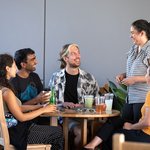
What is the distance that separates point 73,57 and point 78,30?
0.63m

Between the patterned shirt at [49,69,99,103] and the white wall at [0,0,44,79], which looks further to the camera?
the white wall at [0,0,44,79]

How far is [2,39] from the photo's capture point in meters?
4.07

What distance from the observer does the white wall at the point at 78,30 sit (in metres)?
3.99

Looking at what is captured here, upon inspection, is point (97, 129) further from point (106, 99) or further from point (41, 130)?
point (41, 130)

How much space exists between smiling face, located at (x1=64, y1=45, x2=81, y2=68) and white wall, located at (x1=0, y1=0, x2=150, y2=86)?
0.52 m

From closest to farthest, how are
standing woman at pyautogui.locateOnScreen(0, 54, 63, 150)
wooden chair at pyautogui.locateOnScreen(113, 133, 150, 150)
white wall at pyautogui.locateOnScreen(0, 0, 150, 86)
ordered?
wooden chair at pyautogui.locateOnScreen(113, 133, 150, 150) → standing woman at pyautogui.locateOnScreen(0, 54, 63, 150) → white wall at pyautogui.locateOnScreen(0, 0, 150, 86)

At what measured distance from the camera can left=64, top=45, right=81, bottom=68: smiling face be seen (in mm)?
3459

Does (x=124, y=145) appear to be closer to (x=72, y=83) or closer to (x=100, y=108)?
(x=100, y=108)

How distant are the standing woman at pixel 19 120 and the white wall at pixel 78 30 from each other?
51.2 inches

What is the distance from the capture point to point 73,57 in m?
3.46

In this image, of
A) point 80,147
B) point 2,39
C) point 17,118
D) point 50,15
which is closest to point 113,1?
point 50,15

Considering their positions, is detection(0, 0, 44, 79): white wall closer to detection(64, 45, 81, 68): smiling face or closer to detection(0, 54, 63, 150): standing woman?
detection(64, 45, 81, 68): smiling face

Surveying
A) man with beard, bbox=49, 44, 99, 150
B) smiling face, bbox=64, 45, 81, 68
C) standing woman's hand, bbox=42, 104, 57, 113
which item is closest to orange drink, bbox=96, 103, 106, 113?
standing woman's hand, bbox=42, 104, 57, 113

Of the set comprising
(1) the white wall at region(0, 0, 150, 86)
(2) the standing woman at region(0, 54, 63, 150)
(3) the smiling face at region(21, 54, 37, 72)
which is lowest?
(2) the standing woman at region(0, 54, 63, 150)
